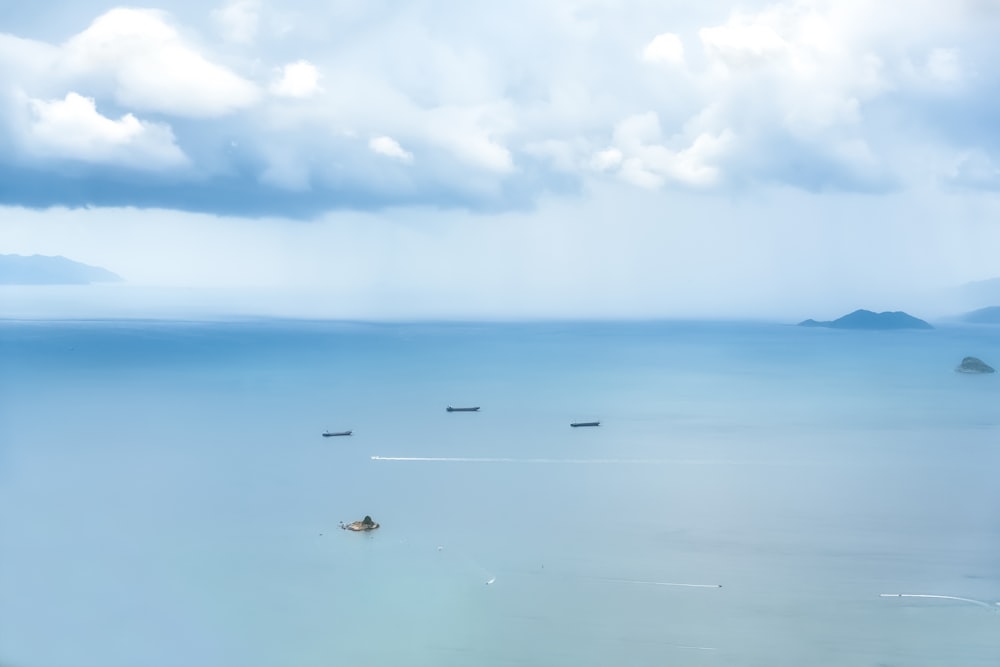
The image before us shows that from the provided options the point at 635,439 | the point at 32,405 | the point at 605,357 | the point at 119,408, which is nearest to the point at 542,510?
the point at 635,439

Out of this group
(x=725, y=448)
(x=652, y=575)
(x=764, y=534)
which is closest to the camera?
(x=652, y=575)

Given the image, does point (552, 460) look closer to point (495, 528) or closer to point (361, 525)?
point (495, 528)

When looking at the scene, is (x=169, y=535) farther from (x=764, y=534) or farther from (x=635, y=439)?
(x=635, y=439)

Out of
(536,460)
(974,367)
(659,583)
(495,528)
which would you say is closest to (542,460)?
(536,460)

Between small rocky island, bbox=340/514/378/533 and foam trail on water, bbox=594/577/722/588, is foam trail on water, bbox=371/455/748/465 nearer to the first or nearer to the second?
small rocky island, bbox=340/514/378/533

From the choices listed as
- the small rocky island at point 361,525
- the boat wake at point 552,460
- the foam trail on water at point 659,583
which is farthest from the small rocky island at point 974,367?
the small rocky island at point 361,525

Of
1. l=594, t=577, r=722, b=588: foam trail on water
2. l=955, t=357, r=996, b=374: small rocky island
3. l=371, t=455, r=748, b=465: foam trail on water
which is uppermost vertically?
l=955, t=357, r=996, b=374: small rocky island

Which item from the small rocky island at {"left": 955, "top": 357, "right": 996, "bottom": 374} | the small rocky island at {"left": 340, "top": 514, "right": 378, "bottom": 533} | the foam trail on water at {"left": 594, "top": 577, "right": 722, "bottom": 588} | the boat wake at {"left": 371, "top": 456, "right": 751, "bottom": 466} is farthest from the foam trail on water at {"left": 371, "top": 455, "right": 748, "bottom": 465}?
the small rocky island at {"left": 955, "top": 357, "right": 996, "bottom": 374}
